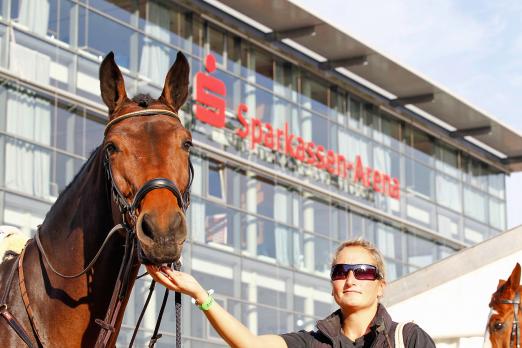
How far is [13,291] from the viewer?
5031mm

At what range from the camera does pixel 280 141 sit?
2802 centimetres

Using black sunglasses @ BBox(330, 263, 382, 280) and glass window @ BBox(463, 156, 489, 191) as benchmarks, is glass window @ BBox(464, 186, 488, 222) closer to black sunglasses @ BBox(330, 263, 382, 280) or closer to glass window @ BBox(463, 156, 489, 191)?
glass window @ BBox(463, 156, 489, 191)

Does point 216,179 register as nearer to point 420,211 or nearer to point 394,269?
point 394,269

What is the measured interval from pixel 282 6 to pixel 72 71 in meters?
6.65

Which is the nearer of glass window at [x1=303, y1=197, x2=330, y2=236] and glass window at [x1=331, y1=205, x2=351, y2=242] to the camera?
glass window at [x1=303, y1=197, x2=330, y2=236]

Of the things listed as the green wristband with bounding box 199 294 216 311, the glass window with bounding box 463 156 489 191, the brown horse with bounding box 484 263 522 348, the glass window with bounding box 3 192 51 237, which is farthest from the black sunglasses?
the glass window with bounding box 463 156 489 191

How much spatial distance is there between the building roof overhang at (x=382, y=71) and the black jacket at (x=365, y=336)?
71.3ft

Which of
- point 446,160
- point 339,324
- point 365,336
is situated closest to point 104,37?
point 446,160

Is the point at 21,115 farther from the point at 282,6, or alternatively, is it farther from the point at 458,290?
the point at 458,290

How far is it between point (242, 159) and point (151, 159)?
21564mm

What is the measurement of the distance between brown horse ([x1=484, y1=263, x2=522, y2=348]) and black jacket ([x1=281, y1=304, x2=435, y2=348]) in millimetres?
4948

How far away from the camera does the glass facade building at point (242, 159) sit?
2069cm

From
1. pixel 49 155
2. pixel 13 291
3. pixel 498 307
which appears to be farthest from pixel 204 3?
pixel 13 291

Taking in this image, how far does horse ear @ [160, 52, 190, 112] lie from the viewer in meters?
5.19
